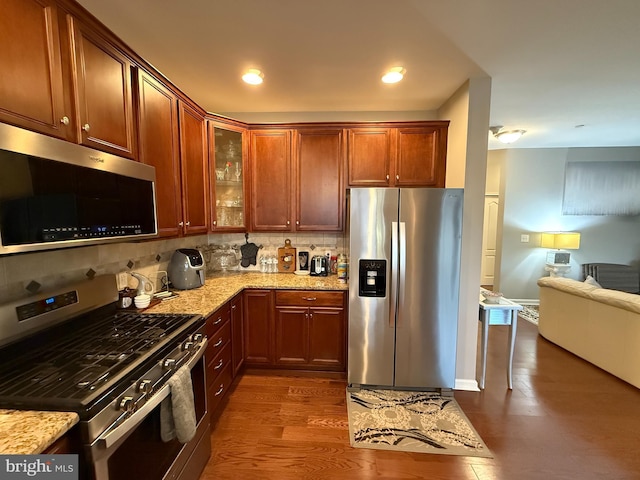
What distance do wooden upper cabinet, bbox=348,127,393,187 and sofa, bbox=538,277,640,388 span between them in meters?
2.48

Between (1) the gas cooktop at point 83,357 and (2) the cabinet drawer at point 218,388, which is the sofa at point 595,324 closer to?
(2) the cabinet drawer at point 218,388

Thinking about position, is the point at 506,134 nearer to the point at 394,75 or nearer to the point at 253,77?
the point at 394,75

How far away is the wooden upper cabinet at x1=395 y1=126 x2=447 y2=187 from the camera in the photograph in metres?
2.69

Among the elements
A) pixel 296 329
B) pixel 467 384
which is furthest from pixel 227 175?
pixel 467 384

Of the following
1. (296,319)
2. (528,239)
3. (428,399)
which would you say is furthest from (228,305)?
(528,239)

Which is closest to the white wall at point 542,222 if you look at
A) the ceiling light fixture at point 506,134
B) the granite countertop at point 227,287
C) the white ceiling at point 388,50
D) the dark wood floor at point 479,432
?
the ceiling light fixture at point 506,134

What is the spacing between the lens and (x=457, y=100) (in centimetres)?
246

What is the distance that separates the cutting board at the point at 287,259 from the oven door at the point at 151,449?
5.21 feet

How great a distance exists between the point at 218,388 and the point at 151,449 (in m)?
0.87

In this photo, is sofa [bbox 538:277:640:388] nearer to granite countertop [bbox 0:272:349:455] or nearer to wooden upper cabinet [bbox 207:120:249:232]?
granite countertop [bbox 0:272:349:455]

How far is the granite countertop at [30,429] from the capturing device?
75cm

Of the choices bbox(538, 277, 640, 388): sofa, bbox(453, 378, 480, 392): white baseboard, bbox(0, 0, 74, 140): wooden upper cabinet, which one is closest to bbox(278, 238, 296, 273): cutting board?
bbox(453, 378, 480, 392): white baseboard

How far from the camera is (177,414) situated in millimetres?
1256

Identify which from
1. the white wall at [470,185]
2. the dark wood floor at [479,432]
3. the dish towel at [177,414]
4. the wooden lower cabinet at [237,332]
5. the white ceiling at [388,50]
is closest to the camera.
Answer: the dish towel at [177,414]
